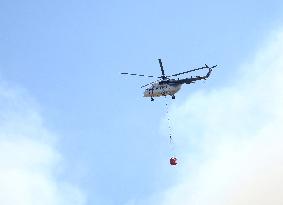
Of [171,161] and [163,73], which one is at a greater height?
[163,73]

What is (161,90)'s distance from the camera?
382 feet

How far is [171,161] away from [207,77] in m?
24.6

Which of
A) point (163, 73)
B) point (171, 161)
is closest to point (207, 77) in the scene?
point (163, 73)

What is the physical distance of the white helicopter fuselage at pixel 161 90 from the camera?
11488 cm

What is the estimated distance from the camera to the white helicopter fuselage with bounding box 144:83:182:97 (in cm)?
11488

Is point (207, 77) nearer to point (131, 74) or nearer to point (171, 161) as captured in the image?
point (131, 74)

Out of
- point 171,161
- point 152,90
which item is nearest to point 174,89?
point 152,90

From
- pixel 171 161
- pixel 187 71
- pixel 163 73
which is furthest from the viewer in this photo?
pixel 163 73

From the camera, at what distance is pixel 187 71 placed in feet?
367

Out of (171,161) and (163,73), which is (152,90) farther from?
(171,161)

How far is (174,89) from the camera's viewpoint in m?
115

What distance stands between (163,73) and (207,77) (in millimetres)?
11966

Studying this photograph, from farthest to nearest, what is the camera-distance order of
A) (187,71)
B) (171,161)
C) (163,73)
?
(163,73) < (187,71) < (171,161)

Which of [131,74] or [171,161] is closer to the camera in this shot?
[171,161]
